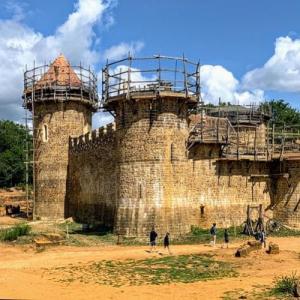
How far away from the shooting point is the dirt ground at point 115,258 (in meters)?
17.7

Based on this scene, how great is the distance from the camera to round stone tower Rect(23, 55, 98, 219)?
40.6m

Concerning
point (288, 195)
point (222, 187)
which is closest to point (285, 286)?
point (222, 187)

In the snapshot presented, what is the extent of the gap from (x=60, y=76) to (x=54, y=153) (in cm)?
598

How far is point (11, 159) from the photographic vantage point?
2820 inches

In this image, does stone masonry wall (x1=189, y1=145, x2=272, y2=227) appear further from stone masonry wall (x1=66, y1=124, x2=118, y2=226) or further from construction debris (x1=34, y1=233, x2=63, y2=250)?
construction debris (x1=34, y1=233, x2=63, y2=250)

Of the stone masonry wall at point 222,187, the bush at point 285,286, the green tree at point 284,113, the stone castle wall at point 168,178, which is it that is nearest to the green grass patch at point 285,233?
the stone masonry wall at point 222,187

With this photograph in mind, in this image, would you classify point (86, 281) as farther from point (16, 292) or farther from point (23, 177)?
point (23, 177)

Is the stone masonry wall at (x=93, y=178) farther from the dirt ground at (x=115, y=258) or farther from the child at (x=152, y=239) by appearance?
the dirt ground at (x=115, y=258)

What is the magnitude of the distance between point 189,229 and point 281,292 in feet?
44.1

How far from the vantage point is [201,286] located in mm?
18547

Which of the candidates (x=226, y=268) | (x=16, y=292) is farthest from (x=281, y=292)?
(x=16, y=292)

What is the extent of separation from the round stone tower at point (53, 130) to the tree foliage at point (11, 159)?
27.6 metres

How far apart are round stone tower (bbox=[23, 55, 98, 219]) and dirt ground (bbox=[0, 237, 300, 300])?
1172 cm

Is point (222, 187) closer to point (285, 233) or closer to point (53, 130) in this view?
point (285, 233)
